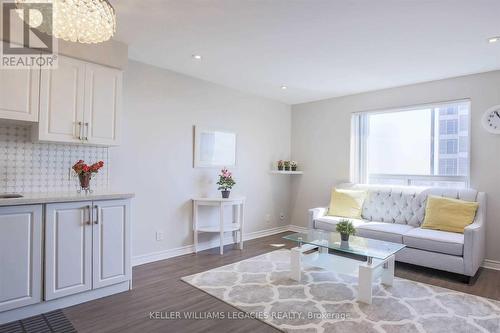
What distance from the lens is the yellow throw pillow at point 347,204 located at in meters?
4.54

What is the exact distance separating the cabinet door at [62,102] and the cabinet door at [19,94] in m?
0.05

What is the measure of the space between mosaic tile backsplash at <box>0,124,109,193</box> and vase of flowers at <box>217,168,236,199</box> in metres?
1.80

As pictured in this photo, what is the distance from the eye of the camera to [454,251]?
3238 millimetres

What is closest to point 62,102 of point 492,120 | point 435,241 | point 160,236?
point 160,236

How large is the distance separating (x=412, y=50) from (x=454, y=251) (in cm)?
221

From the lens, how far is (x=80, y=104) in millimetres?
2828

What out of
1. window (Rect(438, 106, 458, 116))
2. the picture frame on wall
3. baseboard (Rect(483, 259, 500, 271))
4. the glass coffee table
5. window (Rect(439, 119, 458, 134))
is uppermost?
window (Rect(438, 106, 458, 116))

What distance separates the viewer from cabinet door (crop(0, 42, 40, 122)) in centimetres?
239

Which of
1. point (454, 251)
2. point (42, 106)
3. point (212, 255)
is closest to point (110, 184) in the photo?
point (42, 106)

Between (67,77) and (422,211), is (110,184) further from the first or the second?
(422,211)

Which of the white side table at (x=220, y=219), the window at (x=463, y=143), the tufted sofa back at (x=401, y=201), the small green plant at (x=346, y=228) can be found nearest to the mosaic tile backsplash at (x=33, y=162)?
the white side table at (x=220, y=219)

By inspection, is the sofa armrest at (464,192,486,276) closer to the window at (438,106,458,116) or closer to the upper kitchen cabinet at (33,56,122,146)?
the window at (438,106,458,116)

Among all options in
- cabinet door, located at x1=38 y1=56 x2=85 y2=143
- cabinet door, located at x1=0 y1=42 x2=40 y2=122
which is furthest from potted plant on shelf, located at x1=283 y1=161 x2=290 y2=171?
cabinet door, located at x1=0 y1=42 x2=40 y2=122

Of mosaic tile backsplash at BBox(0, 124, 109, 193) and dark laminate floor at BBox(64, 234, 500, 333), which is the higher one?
mosaic tile backsplash at BBox(0, 124, 109, 193)
